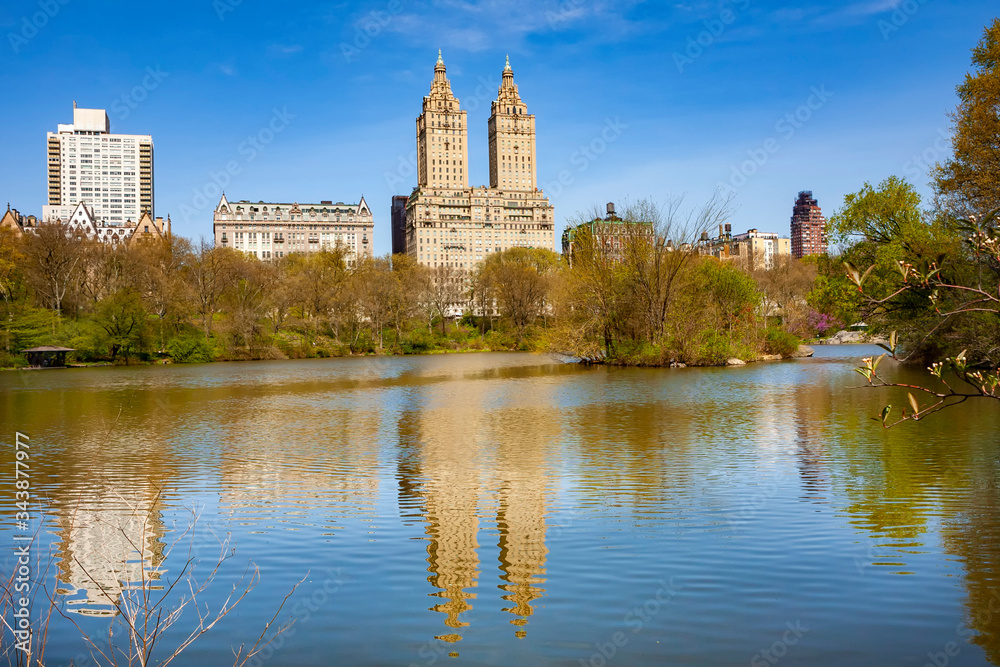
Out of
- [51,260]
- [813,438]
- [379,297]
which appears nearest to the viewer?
[813,438]

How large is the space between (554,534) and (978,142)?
91.5ft

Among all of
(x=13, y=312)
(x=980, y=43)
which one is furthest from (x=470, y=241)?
(x=980, y=43)

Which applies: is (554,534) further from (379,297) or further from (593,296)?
(379,297)

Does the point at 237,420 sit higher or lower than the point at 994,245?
lower

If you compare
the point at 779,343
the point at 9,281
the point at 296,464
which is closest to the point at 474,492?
the point at 296,464

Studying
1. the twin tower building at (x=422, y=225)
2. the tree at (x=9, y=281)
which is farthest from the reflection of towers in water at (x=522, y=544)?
the twin tower building at (x=422, y=225)

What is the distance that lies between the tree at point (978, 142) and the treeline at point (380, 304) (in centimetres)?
1684

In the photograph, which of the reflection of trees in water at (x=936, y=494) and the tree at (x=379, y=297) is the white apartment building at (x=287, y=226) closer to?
the tree at (x=379, y=297)

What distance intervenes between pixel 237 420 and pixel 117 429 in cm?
320

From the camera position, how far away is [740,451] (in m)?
15.0

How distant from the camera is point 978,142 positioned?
2861cm

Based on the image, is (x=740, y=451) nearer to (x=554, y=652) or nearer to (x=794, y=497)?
(x=794, y=497)

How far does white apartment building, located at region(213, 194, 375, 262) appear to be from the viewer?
18325 centimetres

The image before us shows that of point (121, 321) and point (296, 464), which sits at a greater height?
point (121, 321)
